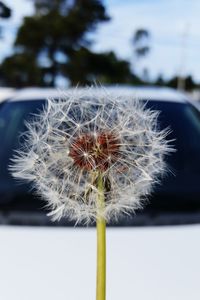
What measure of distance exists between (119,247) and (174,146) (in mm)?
691

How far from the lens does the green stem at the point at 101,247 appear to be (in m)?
1.11

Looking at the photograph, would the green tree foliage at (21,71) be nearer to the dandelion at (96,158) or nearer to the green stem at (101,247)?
the dandelion at (96,158)

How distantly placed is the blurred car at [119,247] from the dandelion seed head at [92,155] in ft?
0.65

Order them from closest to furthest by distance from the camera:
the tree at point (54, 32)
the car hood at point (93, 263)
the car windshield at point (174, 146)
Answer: the car hood at point (93, 263) < the car windshield at point (174, 146) < the tree at point (54, 32)

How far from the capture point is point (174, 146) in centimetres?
262

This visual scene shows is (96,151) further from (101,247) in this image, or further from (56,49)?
(56,49)

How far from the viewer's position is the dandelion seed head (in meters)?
1.16

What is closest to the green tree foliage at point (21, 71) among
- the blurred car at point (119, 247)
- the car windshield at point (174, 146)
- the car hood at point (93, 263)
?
the car windshield at point (174, 146)

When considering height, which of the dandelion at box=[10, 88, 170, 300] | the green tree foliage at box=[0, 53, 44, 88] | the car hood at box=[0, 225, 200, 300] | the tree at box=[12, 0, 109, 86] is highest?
the tree at box=[12, 0, 109, 86]

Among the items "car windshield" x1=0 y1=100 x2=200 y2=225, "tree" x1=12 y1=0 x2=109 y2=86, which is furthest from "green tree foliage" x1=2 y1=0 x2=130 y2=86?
"car windshield" x1=0 y1=100 x2=200 y2=225

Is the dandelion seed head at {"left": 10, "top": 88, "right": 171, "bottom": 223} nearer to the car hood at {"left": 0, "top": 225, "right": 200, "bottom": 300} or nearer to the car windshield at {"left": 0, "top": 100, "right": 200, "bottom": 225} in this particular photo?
the car hood at {"left": 0, "top": 225, "right": 200, "bottom": 300}

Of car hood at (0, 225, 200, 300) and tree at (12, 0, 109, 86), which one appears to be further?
tree at (12, 0, 109, 86)

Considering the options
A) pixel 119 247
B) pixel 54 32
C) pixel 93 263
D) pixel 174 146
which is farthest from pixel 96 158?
pixel 54 32

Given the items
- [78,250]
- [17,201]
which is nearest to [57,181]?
[78,250]
